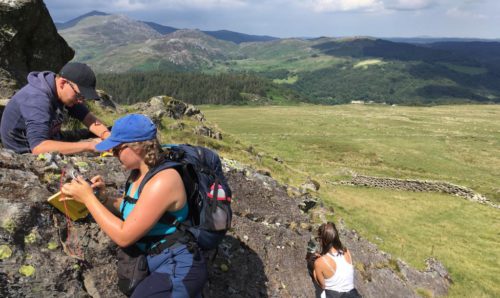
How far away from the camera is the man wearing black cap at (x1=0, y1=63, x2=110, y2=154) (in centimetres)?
862

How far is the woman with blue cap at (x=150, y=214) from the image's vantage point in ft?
18.1

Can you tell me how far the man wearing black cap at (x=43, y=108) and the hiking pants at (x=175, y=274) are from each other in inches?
160

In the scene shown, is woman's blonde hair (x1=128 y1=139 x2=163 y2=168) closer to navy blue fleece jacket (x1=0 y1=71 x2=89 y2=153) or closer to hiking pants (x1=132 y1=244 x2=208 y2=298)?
hiking pants (x1=132 y1=244 x2=208 y2=298)

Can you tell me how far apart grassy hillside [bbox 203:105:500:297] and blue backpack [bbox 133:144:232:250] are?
18938mm

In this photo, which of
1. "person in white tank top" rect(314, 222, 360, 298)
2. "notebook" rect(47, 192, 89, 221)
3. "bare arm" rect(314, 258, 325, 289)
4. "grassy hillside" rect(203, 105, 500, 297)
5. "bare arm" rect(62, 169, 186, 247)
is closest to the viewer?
"bare arm" rect(62, 169, 186, 247)

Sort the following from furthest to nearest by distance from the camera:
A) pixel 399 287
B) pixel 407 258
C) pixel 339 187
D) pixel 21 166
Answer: pixel 339 187, pixel 407 258, pixel 399 287, pixel 21 166

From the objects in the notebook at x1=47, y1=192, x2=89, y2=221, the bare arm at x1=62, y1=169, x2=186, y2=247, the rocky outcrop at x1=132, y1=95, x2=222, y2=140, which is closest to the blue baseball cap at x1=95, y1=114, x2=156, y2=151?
the bare arm at x1=62, y1=169, x2=186, y2=247

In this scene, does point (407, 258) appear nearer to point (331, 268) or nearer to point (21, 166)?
point (331, 268)

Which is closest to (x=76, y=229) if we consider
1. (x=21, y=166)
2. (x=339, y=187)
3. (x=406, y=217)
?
(x=21, y=166)

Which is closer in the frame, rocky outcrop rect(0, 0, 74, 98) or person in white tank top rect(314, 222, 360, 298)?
person in white tank top rect(314, 222, 360, 298)

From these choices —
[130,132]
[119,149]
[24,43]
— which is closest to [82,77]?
[119,149]

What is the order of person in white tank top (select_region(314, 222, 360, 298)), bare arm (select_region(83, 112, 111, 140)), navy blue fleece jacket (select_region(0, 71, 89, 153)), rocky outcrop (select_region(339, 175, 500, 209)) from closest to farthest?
navy blue fleece jacket (select_region(0, 71, 89, 153)) → person in white tank top (select_region(314, 222, 360, 298)) → bare arm (select_region(83, 112, 111, 140)) → rocky outcrop (select_region(339, 175, 500, 209))

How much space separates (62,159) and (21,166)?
49.8 inches

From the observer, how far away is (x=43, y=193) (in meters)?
7.93
